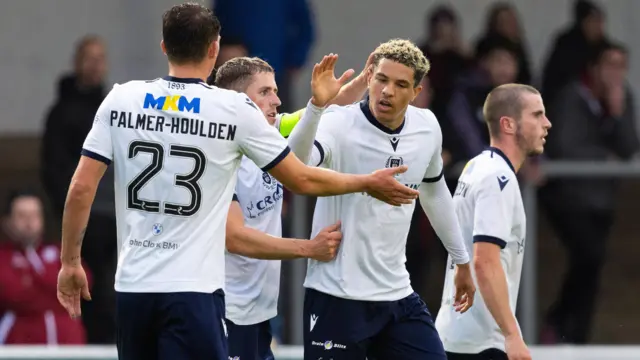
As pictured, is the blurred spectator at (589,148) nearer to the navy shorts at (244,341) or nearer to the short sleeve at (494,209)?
the short sleeve at (494,209)

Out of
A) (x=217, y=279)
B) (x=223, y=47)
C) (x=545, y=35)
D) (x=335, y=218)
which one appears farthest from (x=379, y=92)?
(x=545, y=35)

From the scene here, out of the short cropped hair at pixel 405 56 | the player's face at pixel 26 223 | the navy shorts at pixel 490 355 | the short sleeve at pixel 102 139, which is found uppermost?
the short cropped hair at pixel 405 56

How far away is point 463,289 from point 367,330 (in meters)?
0.63

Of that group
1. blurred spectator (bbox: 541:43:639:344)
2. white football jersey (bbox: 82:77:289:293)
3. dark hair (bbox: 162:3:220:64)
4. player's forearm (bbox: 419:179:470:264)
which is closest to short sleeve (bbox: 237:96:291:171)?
white football jersey (bbox: 82:77:289:293)

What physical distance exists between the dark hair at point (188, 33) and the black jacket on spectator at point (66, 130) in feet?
16.8

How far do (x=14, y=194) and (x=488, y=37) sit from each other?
389cm

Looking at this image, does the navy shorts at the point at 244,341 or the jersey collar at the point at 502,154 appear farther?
the jersey collar at the point at 502,154

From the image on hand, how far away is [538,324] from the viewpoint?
11172 mm

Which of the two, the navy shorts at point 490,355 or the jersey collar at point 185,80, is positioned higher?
the jersey collar at point 185,80

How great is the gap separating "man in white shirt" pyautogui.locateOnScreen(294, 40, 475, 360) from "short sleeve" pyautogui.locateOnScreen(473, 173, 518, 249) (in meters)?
0.35

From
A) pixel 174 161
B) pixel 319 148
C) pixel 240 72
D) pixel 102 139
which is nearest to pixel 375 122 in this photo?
pixel 319 148

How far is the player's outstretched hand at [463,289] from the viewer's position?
6609 mm

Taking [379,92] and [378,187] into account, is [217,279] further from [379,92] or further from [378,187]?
[379,92]

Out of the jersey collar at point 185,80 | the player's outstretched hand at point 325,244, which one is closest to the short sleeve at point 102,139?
the jersey collar at point 185,80
